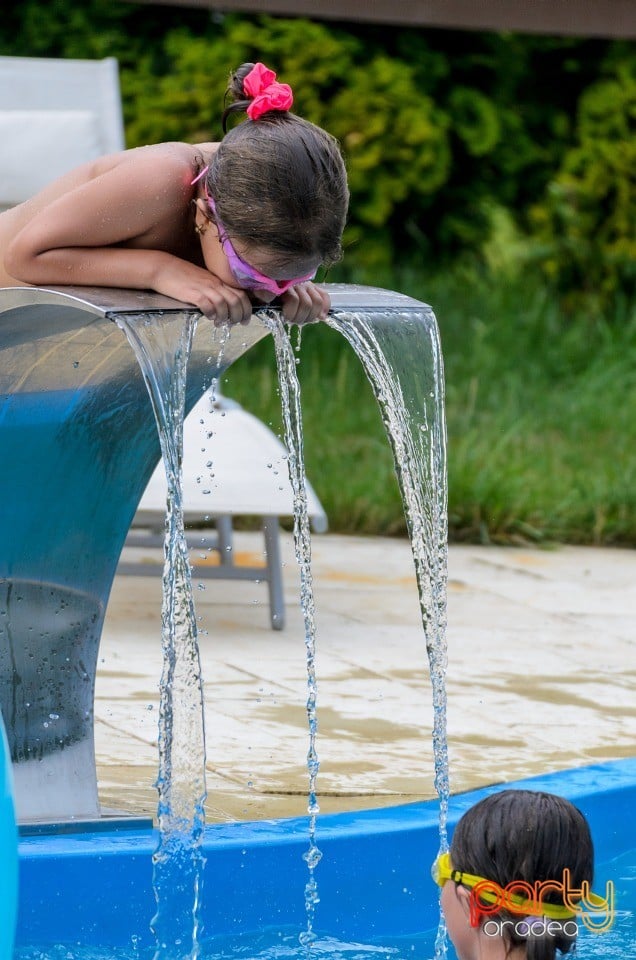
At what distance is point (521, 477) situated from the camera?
21.9 feet

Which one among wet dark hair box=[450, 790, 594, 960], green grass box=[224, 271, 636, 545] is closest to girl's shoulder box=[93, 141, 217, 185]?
wet dark hair box=[450, 790, 594, 960]

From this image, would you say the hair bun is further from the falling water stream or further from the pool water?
the pool water

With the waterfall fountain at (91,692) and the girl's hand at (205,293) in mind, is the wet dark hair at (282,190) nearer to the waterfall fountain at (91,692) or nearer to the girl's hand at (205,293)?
the girl's hand at (205,293)

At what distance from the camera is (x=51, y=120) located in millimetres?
5719

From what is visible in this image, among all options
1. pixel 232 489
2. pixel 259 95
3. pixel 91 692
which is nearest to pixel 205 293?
pixel 259 95

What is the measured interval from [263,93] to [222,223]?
0.26 meters

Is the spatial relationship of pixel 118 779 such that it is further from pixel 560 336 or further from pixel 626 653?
pixel 560 336

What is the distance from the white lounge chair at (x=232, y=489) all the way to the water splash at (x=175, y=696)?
1.28 metres

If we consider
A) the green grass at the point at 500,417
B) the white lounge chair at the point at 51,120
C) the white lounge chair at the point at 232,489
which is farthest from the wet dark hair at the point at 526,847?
the green grass at the point at 500,417

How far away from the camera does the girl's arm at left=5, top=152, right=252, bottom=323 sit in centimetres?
250

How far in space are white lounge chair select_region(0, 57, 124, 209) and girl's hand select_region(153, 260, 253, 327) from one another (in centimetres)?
324

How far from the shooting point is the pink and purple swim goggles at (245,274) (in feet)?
8.31

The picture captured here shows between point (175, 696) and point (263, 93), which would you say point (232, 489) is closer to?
point (175, 696)

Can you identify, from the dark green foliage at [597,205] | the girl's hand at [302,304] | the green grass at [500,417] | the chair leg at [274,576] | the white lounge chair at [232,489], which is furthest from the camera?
the dark green foliage at [597,205]
